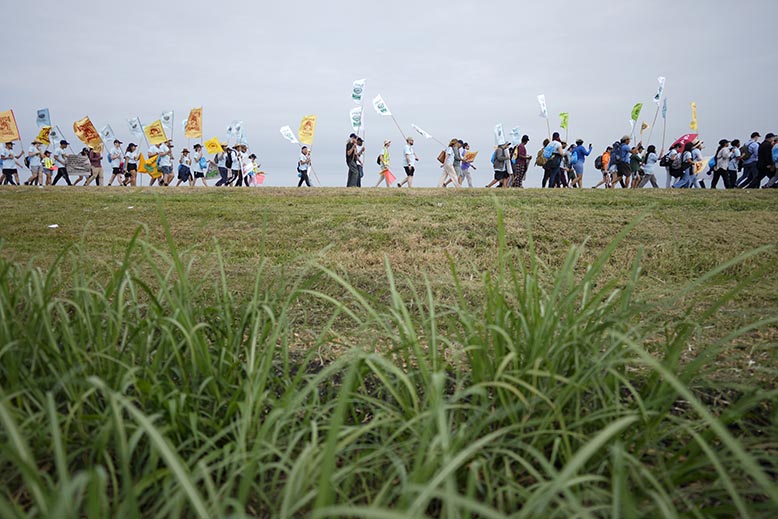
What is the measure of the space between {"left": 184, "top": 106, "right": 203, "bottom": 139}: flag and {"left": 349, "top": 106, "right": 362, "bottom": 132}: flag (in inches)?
212

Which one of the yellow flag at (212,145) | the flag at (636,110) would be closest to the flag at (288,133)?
the yellow flag at (212,145)

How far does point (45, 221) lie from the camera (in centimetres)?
728

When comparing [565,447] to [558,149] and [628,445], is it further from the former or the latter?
[558,149]

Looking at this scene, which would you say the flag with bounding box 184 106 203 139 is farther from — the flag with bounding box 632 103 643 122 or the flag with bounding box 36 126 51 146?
the flag with bounding box 632 103 643 122

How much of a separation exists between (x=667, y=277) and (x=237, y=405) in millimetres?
4460

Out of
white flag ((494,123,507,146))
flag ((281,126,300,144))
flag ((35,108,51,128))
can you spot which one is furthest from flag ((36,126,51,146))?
Answer: white flag ((494,123,507,146))

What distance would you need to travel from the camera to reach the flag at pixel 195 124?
18.4 m

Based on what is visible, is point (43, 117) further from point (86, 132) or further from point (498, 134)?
point (498, 134)

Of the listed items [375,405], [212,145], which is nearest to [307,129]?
[212,145]

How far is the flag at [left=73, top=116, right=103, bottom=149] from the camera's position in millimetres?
16781

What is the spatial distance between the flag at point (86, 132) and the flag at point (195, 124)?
114 inches

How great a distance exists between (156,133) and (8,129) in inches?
166

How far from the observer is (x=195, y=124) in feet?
60.5

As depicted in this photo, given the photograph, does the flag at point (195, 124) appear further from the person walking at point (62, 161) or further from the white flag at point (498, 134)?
the white flag at point (498, 134)
